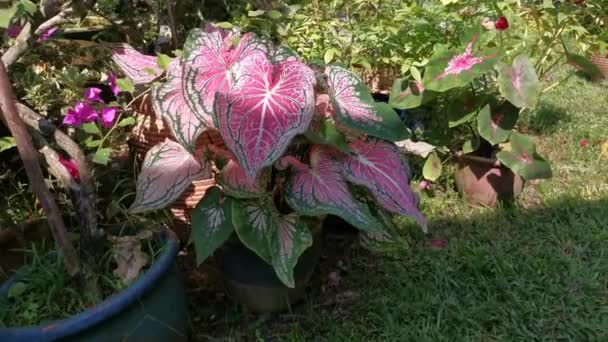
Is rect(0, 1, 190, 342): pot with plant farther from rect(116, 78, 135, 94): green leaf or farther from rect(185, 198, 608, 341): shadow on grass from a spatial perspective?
rect(185, 198, 608, 341): shadow on grass

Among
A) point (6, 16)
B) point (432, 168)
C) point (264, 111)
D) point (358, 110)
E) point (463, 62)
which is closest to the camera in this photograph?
point (6, 16)

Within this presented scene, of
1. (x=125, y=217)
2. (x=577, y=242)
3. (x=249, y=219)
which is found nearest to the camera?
(x=249, y=219)

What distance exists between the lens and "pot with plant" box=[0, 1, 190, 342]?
1095mm

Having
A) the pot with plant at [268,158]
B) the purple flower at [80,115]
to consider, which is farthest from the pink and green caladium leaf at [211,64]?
the purple flower at [80,115]

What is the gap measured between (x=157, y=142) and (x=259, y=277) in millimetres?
630

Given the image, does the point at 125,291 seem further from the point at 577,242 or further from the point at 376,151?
the point at 577,242

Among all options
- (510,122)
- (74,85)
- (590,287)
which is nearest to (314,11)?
(510,122)

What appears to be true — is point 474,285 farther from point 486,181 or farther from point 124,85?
point 124,85

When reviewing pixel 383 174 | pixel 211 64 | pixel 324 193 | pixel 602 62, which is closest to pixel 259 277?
pixel 324 193

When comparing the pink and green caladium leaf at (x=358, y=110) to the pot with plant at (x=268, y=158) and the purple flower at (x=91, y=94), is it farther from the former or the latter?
the purple flower at (x=91, y=94)

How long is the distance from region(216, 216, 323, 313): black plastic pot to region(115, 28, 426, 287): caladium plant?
14 cm

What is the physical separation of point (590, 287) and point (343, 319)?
782 mm

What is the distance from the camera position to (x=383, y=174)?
4.42 ft

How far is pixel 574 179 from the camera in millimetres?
2209
